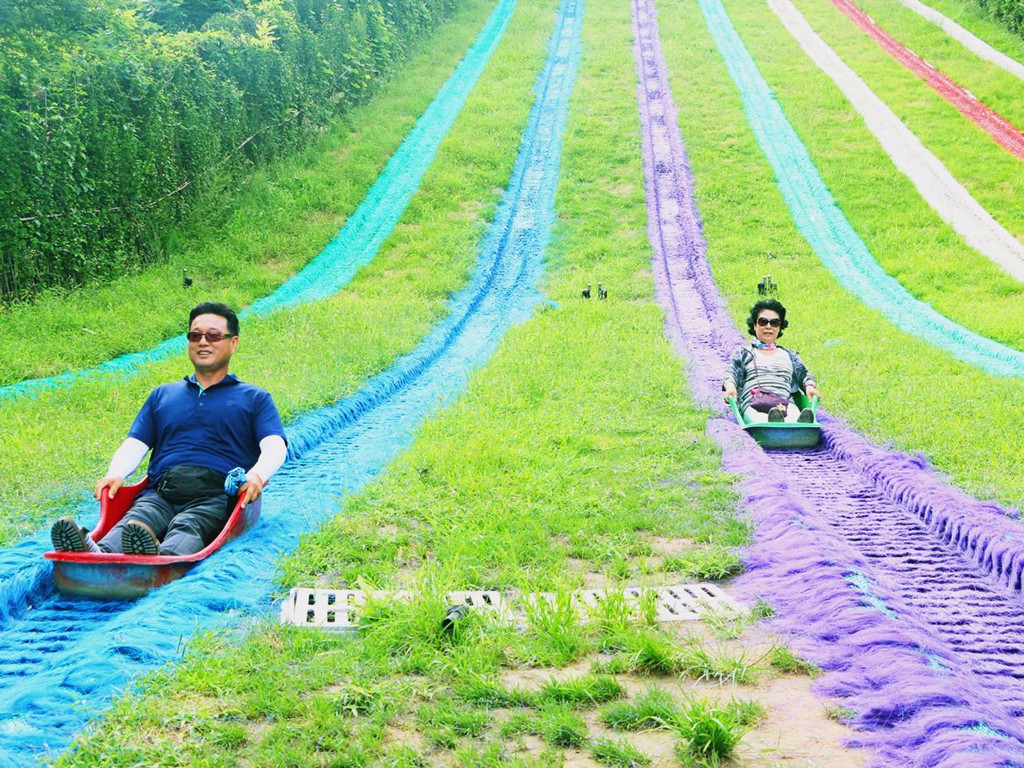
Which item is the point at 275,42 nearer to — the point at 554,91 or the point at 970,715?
the point at 554,91

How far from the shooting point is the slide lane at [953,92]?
17906mm

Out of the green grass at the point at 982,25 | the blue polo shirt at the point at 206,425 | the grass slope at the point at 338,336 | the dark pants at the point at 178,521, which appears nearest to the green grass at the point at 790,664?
the dark pants at the point at 178,521

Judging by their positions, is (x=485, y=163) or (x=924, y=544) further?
(x=485, y=163)

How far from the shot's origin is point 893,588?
3.92 m

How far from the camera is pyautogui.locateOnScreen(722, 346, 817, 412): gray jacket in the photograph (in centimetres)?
723

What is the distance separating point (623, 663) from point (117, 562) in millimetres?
2129

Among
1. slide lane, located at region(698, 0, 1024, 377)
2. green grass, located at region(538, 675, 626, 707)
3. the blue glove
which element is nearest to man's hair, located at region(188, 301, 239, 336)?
the blue glove

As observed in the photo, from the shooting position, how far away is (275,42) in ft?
54.7

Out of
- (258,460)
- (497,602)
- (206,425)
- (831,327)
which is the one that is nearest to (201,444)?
(206,425)

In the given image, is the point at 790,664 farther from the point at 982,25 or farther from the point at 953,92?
the point at 982,25

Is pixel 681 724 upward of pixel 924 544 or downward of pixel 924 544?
upward

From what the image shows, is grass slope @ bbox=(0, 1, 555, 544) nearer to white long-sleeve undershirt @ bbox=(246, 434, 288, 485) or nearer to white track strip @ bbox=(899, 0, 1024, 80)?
white long-sleeve undershirt @ bbox=(246, 434, 288, 485)

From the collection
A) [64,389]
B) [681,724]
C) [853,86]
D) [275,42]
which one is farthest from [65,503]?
[853,86]

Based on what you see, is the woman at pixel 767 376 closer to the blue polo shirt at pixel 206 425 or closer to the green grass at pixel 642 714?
the blue polo shirt at pixel 206 425
